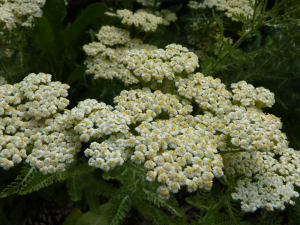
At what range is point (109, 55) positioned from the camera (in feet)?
8.91

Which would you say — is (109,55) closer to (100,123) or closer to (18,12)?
(18,12)

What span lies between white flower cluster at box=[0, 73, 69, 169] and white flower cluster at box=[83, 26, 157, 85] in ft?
2.39

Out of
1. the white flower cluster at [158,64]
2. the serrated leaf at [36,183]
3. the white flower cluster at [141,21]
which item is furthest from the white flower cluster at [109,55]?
the serrated leaf at [36,183]

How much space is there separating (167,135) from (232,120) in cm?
53

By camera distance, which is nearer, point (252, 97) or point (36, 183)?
point (36, 183)

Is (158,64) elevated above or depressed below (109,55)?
above

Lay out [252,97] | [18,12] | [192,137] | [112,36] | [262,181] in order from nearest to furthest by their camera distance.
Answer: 1. [192,137]
2. [262,181]
3. [252,97]
4. [18,12]
5. [112,36]

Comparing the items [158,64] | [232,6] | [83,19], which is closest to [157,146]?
[158,64]

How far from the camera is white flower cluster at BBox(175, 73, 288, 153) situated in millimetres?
1613

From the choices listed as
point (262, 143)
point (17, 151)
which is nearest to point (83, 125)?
point (17, 151)

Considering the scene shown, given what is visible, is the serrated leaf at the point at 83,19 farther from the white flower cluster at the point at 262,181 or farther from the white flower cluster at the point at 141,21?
the white flower cluster at the point at 262,181

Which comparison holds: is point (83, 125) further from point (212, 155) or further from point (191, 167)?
point (212, 155)

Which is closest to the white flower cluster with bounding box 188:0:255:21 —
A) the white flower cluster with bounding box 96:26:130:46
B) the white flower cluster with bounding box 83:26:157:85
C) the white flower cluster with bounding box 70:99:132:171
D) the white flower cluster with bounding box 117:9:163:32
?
the white flower cluster with bounding box 117:9:163:32

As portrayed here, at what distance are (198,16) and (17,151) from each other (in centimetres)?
255
